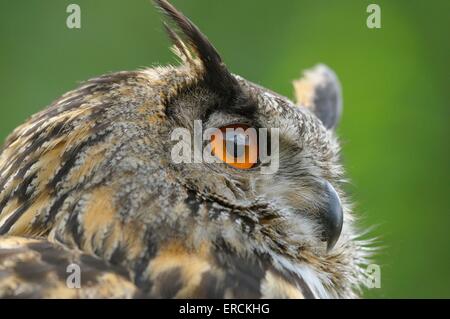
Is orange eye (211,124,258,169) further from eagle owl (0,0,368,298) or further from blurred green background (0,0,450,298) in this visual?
blurred green background (0,0,450,298)

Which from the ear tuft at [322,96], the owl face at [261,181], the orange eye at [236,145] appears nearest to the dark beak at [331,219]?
the owl face at [261,181]

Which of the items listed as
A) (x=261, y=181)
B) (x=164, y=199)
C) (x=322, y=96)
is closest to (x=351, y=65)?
(x=322, y=96)

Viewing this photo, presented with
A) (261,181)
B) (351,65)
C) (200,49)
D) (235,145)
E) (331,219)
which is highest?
(351,65)

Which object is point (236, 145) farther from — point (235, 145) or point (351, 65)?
point (351, 65)

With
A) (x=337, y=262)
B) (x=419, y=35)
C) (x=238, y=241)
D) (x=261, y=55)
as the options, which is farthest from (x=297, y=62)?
(x=238, y=241)
